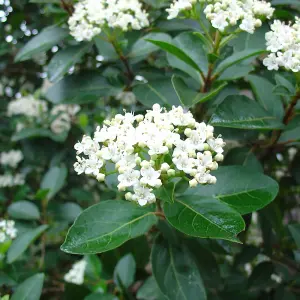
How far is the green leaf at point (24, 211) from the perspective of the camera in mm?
2434

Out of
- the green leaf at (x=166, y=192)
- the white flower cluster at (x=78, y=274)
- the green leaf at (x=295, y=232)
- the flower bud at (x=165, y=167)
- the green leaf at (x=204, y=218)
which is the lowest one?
the white flower cluster at (x=78, y=274)

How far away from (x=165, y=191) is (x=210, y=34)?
783 millimetres

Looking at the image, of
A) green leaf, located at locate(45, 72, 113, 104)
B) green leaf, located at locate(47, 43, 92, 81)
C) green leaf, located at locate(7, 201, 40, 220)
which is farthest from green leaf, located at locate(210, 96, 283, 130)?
green leaf, located at locate(7, 201, 40, 220)

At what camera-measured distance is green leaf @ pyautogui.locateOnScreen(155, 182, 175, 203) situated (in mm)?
1316

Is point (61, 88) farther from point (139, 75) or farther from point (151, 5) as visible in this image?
point (151, 5)

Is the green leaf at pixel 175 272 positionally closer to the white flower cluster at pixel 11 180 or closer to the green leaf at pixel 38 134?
the green leaf at pixel 38 134

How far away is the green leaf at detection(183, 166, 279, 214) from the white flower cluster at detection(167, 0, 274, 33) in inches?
20.5

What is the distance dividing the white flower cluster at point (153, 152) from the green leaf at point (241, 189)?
0.60 ft

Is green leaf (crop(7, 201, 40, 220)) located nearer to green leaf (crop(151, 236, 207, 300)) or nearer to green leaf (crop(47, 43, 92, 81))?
green leaf (crop(47, 43, 92, 81))

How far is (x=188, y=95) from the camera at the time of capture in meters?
1.61

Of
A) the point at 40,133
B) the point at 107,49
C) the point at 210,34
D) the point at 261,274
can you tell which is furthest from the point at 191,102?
the point at 40,133

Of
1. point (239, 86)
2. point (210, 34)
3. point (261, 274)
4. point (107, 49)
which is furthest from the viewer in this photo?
point (239, 86)

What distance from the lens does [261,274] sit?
227 cm

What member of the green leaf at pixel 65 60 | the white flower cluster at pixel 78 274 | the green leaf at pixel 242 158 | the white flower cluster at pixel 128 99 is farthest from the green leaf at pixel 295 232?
the white flower cluster at pixel 128 99
